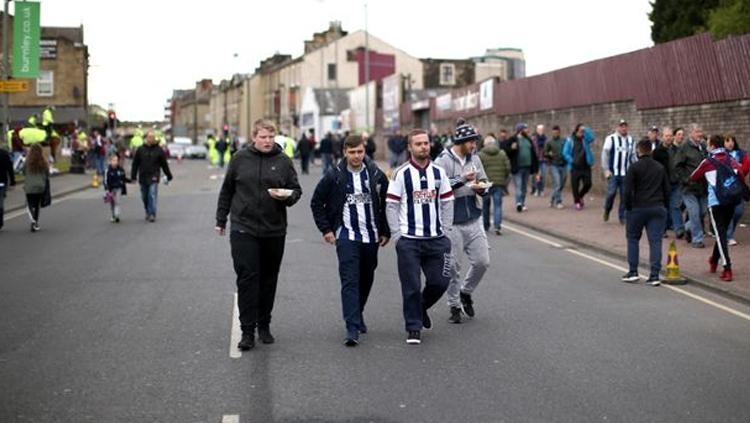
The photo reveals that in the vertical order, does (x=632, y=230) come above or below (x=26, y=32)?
below

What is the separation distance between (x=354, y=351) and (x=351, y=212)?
1137 mm

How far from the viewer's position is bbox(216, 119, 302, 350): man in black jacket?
8477mm

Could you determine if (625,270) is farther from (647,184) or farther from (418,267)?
(418,267)

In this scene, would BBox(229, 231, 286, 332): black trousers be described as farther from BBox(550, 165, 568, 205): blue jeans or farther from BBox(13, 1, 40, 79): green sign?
BBox(13, 1, 40, 79): green sign

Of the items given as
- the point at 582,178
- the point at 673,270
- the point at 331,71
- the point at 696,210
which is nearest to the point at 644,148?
the point at 673,270

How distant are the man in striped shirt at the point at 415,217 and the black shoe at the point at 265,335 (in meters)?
1.13

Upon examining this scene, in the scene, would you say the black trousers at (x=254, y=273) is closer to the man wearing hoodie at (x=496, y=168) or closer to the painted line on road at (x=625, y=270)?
the painted line on road at (x=625, y=270)

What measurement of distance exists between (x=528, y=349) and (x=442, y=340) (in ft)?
2.51

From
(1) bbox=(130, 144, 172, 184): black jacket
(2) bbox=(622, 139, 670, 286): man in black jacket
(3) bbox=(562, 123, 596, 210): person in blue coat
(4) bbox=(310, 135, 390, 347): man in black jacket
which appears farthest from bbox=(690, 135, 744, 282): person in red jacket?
(1) bbox=(130, 144, 172, 184): black jacket

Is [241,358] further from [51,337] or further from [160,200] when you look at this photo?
[160,200]

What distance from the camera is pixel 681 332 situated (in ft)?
30.8

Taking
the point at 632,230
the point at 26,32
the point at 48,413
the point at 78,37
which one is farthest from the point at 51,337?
the point at 78,37

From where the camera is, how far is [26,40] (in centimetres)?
2947

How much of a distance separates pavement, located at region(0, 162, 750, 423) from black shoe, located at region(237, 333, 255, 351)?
110 millimetres
